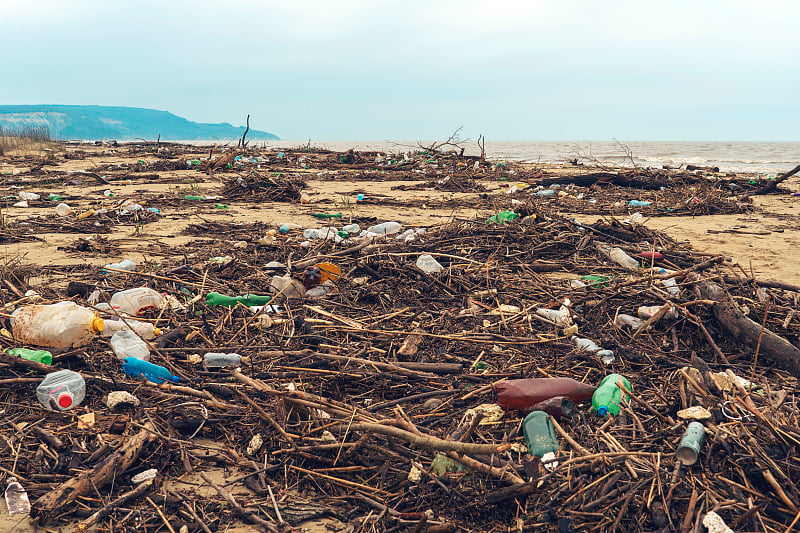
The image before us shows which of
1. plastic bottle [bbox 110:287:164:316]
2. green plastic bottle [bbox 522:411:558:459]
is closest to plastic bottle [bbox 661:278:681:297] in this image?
green plastic bottle [bbox 522:411:558:459]

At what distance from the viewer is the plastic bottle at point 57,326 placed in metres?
2.43

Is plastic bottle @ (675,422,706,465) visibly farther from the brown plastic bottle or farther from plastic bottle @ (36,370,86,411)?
plastic bottle @ (36,370,86,411)

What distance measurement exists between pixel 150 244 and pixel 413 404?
12.8ft

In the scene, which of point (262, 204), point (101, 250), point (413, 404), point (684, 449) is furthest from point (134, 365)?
point (262, 204)

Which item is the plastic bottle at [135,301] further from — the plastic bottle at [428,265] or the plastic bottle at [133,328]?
the plastic bottle at [428,265]

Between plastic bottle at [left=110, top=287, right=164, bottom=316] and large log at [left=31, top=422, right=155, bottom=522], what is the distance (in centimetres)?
136

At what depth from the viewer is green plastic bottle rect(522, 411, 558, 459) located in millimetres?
1727

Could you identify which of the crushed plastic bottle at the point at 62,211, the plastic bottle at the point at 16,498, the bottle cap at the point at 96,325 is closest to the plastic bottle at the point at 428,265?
the bottle cap at the point at 96,325

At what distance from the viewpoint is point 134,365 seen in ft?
7.29

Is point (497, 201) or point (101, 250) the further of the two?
point (497, 201)

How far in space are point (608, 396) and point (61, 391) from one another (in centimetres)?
207

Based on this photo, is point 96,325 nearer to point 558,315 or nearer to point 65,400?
point 65,400

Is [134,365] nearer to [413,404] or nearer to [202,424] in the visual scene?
[202,424]

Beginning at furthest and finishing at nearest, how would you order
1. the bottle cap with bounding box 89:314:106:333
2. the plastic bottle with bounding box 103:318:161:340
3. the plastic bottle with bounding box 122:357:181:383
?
the plastic bottle with bounding box 103:318:161:340
the bottle cap with bounding box 89:314:106:333
the plastic bottle with bounding box 122:357:181:383
